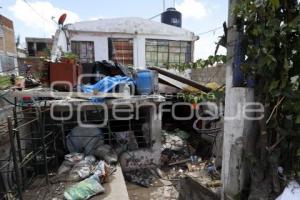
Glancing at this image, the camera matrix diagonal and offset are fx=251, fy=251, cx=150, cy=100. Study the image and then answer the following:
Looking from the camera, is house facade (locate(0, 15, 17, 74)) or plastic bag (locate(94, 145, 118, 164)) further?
house facade (locate(0, 15, 17, 74))

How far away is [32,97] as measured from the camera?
6207 mm

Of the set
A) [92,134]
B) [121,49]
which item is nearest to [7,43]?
[121,49]

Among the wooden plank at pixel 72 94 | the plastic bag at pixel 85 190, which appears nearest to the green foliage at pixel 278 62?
the plastic bag at pixel 85 190

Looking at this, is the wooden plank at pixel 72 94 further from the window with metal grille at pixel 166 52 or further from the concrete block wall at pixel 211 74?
the window with metal grille at pixel 166 52

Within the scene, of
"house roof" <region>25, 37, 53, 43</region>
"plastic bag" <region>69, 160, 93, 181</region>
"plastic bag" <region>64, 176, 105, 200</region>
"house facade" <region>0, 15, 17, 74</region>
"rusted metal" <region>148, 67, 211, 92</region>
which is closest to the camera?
"plastic bag" <region>64, 176, 105, 200</region>

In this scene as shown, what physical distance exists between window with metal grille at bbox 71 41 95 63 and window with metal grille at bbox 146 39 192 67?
327cm

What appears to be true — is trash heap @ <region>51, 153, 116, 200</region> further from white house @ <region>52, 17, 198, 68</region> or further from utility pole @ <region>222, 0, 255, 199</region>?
white house @ <region>52, 17, 198, 68</region>

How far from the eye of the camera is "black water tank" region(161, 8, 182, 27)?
62.1 ft

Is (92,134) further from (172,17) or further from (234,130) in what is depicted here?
(172,17)

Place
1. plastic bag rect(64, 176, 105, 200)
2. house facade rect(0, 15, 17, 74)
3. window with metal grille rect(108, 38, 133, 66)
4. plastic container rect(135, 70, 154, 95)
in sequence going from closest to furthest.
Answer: plastic bag rect(64, 176, 105, 200) < plastic container rect(135, 70, 154, 95) < window with metal grille rect(108, 38, 133, 66) < house facade rect(0, 15, 17, 74)

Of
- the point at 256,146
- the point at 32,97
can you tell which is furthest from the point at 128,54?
the point at 256,146

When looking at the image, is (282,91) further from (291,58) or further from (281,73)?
(291,58)

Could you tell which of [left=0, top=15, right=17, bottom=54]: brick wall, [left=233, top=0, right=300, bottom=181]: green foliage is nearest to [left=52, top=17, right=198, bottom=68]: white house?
[left=0, top=15, right=17, bottom=54]: brick wall

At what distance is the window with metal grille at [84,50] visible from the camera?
13648 millimetres
